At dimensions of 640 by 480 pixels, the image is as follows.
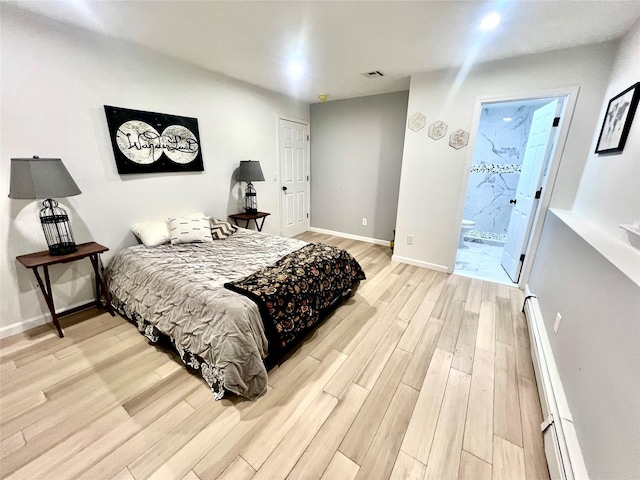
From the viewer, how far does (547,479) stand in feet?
3.79

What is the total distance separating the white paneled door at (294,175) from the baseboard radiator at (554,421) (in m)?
3.67

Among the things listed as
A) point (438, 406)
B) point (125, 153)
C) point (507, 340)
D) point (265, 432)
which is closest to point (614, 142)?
point (507, 340)

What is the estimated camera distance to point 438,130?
10.0ft

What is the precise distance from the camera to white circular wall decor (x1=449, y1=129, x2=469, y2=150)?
9.56ft

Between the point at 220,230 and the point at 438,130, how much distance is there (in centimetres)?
286

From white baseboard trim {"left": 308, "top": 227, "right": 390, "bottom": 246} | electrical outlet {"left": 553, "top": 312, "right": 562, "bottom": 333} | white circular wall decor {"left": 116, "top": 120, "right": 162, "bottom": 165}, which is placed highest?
white circular wall decor {"left": 116, "top": 120, "right": 162, "bottom": 165}

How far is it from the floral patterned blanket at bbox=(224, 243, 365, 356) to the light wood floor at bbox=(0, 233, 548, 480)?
0.23m

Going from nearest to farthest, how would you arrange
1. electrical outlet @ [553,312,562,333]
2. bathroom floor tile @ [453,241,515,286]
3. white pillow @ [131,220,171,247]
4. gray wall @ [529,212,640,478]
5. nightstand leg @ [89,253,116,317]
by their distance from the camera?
gray wall @ [529,212,640,478] → electrical outlet @ [553,312,562,333] → nightstand leg @ [89,253,116,317] → white pillow @ [131,220,171,247] → bathroom floor tile @ [453,241,515,286]

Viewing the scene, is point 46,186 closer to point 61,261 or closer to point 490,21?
point 61,261

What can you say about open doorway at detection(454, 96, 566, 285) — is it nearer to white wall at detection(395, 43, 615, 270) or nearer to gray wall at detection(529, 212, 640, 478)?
white wall at detection(395, 43, 615, 270)

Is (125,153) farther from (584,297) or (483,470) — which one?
(584,297)

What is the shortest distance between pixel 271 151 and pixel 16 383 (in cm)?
353

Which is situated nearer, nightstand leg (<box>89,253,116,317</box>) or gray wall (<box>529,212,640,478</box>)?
gray wall (<box>529,212,640,478</box>)

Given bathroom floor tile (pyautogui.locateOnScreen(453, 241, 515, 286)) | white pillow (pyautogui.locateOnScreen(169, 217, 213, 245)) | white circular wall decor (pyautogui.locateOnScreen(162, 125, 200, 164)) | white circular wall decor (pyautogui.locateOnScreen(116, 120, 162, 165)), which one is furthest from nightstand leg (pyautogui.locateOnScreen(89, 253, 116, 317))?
bathroom floor tile (pyautogui.locateOnScreen(453, 241, 515, 286))
